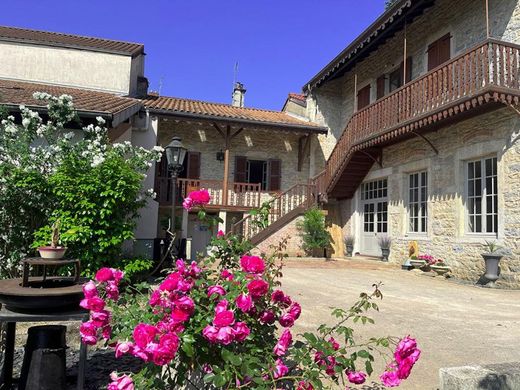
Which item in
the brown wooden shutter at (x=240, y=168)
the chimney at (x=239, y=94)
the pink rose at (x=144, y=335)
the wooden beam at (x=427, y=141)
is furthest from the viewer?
the chimney at (x=239, y=94)

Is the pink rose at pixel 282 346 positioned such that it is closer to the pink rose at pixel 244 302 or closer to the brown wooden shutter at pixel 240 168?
the pink rose at pixel 244 302

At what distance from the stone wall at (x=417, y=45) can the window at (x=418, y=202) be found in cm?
304

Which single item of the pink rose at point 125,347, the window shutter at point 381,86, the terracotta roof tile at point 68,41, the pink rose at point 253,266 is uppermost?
the terracotta roof tile at point 68,41

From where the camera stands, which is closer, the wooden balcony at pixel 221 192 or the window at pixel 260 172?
the wooden balcony at pixel 221 192

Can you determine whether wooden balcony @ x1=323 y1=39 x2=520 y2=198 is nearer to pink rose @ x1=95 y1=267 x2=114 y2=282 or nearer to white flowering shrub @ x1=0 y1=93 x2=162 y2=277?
white flowering shrub @ x1=0 y1=93 x2=162 y2=277

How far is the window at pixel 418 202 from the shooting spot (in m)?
10.3

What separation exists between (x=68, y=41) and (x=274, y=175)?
892 centimetres

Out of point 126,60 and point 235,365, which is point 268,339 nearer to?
point 235,365

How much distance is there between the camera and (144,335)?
1.51 m

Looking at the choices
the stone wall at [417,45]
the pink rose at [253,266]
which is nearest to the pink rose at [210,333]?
the pink rose at [253,266]

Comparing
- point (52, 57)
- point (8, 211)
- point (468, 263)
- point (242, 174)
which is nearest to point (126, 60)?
point (52, 57)

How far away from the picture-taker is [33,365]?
2.50 meters

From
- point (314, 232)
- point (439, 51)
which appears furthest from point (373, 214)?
point (439, 51)

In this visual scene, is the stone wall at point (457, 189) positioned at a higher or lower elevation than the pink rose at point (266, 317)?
higher
